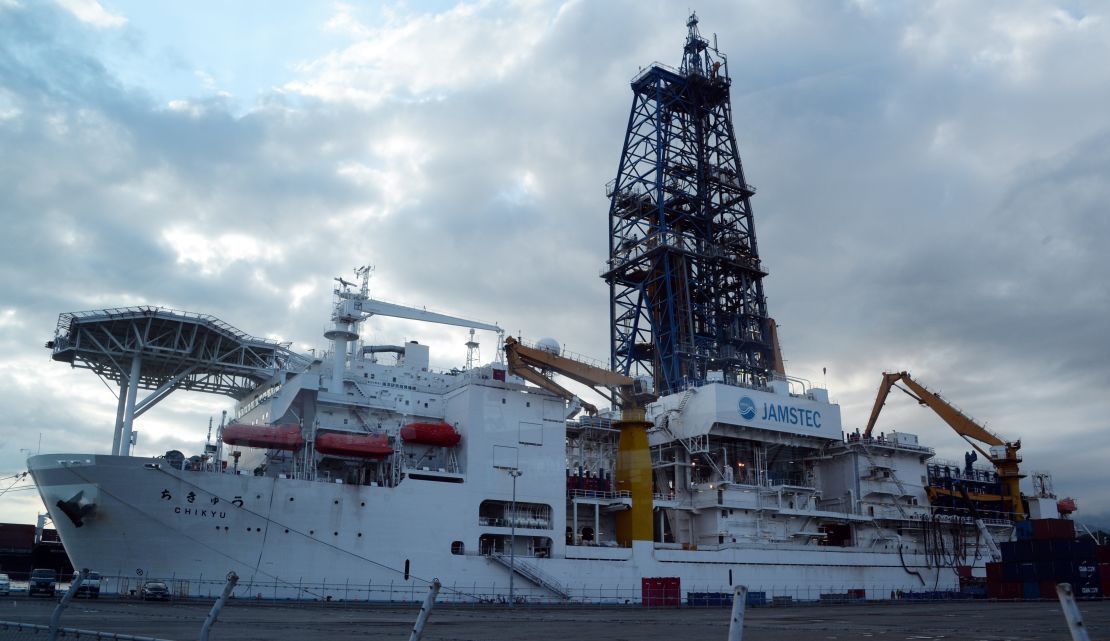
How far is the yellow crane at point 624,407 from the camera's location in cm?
4719

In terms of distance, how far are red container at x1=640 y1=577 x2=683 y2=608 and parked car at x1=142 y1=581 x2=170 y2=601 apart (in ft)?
77.5

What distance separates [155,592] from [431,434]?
13908mm

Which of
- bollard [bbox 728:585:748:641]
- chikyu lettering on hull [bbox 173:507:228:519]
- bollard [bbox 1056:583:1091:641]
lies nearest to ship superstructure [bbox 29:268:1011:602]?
chikyu lettering on hull [bbox 173:507:228:519]

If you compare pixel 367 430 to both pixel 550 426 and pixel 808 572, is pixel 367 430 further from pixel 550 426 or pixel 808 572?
pixel 808 572

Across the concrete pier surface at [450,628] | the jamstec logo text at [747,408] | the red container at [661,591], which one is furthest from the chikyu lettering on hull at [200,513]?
the jamstec logo text at [747,408]

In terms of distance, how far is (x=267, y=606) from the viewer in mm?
33312

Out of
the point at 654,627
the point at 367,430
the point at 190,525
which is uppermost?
the point at 367,430

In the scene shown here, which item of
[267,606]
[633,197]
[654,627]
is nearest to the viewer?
[654,627]

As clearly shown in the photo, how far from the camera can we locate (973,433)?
6888cm

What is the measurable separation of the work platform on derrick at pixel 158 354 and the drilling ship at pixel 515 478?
0.14 m

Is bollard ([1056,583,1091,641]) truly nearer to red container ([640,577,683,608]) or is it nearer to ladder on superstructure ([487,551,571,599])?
ladder on superstructure ([487,551,571,599])

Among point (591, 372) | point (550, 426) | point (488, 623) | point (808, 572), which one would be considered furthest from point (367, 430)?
point (808, 572)

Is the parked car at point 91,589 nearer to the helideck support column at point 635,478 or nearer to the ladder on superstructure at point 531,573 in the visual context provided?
the ladder on superstructure at point 531,573

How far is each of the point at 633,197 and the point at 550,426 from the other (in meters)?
29.4
